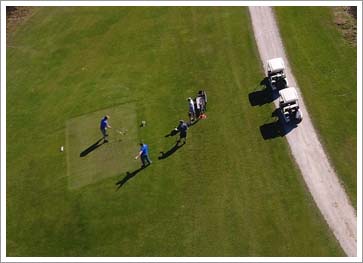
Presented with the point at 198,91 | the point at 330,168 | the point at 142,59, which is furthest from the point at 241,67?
the point at 330,168

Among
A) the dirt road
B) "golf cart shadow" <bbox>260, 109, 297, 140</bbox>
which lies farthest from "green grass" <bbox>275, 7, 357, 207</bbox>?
"golf cart shadow" <bbox>260, 109, 297, 140</bbox>

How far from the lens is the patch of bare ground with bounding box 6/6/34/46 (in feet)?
179

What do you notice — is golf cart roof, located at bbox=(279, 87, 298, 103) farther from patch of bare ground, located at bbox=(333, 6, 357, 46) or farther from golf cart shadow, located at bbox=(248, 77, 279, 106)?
patch of bare ground, located at bbox=(333, 6, 357, 46)

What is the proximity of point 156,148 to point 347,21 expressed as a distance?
22767 millimetres

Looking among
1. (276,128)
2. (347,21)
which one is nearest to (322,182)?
(276,128)

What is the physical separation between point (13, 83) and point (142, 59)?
1335 cm

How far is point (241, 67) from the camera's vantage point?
4391 centimetres

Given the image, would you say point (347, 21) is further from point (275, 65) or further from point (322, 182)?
point (322, 182)

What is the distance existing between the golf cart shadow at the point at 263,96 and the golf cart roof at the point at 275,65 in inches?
70.9

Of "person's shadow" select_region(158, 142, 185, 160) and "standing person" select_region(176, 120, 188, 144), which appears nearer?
"standing person" select_region(176, 120, 188, 144)

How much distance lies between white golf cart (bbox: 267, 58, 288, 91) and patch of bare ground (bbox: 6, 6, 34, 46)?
98.8 feet

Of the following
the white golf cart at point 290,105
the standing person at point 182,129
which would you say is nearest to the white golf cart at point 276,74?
the white golf cart at point 290,105

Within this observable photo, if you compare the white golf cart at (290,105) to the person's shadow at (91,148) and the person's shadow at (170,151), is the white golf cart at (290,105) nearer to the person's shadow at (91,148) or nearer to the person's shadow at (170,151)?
the person's shadow at (170,151)

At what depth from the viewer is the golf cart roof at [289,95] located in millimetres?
37716
